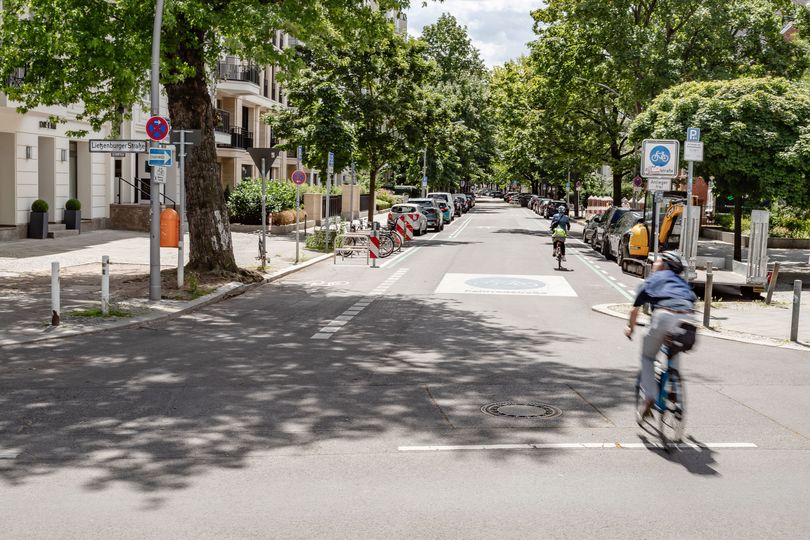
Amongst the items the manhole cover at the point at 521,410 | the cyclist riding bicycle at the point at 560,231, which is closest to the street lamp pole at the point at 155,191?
the manhole cover at the point at 521,410

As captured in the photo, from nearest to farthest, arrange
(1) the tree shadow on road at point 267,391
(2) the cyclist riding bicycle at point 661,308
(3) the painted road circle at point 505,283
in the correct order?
(1) the tree shadow on road at point 267,391, (2) the cyclist riding bicycle at point 661,308, (3) the painted road circle at point 505,283

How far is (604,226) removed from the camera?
109 ft

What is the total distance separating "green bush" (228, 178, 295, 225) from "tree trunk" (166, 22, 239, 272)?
17.3m

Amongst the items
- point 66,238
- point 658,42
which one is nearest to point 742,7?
point 658,42

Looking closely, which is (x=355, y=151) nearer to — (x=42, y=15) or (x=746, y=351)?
(x=42, y=15)

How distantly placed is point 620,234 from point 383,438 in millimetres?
22664

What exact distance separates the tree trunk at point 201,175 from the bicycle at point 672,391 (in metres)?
13.8

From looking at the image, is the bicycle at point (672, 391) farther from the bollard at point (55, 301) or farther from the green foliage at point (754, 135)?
the green foliage at point (754, 135)

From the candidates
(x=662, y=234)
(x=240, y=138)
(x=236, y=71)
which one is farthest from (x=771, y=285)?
(x=240, y=138)

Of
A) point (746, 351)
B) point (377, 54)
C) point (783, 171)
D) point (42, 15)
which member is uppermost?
point (377, 54)

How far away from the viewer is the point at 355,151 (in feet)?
118

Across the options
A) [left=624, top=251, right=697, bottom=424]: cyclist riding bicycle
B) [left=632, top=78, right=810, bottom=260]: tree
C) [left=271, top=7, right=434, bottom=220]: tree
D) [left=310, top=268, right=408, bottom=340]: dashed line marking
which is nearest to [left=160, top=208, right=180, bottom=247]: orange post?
[left=310, top=268, right=408, bottom=340]: dashed line marking

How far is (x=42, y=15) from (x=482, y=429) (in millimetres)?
13142

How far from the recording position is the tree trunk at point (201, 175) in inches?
760
